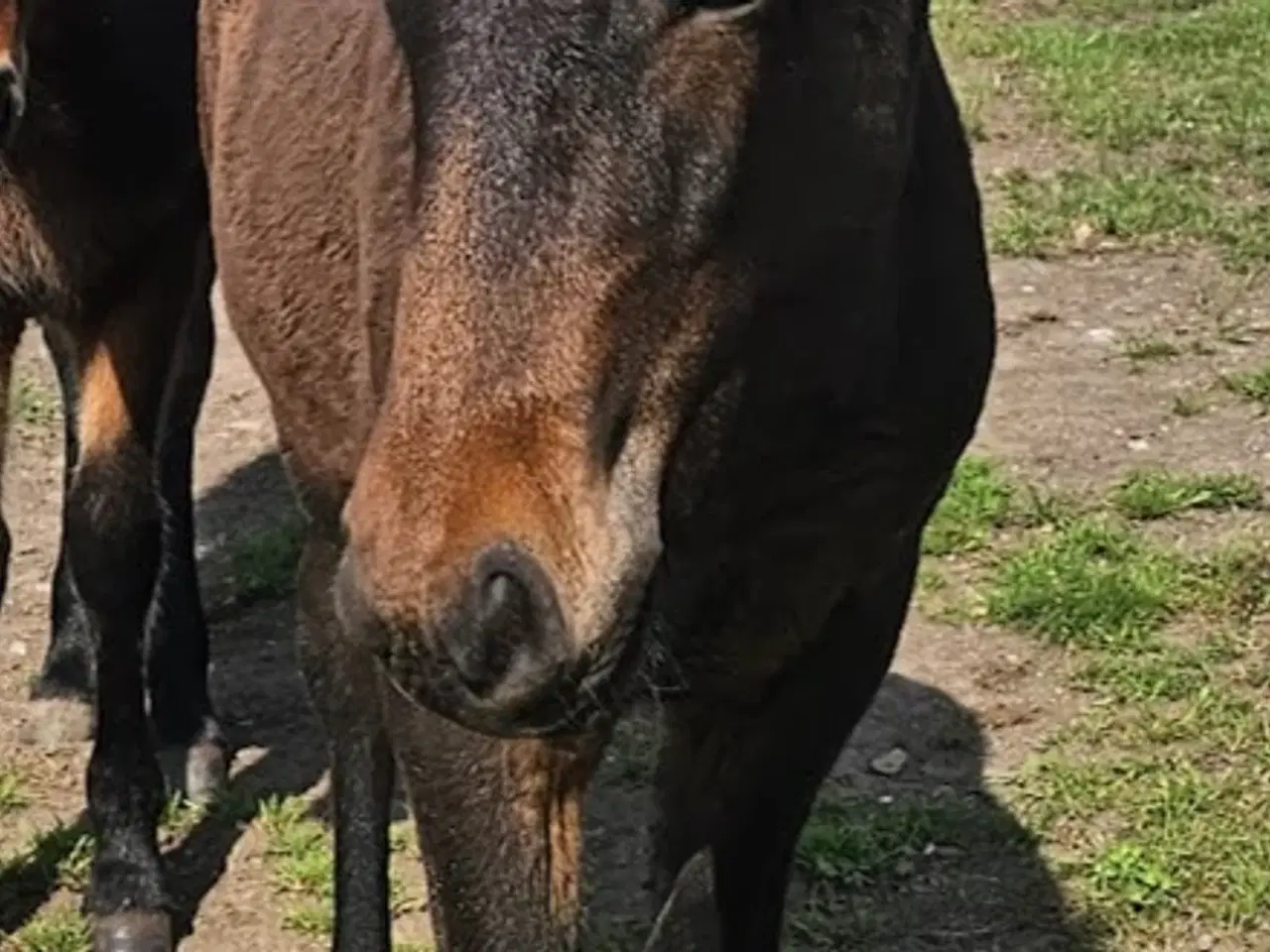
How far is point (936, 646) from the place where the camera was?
15.7 feet

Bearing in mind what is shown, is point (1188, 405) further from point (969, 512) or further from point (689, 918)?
point (689, 918)

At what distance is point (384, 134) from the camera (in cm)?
268

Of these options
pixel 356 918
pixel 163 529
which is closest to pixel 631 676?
pixel 356 918

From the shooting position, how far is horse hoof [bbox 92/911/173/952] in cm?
388

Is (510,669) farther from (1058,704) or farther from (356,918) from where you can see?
(1058,704)

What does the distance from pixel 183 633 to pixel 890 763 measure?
4.08 ft

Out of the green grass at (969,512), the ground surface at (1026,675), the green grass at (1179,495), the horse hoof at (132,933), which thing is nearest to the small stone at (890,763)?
the ground surface at (1026,675)

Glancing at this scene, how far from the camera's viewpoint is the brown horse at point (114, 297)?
145 inches

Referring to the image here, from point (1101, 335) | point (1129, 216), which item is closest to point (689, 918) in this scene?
point (1101, 335)

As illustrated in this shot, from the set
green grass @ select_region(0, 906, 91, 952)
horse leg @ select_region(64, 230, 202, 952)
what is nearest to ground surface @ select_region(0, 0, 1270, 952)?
green grass @ select_region(0, 906, 91, 952)

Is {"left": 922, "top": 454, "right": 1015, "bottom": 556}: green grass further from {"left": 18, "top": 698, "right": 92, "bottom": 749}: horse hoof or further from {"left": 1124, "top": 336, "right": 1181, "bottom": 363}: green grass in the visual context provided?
{"left": 18, "top": 698, "right": 92, "bottom": 749}: horse hoof

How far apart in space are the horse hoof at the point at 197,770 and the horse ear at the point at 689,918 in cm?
173

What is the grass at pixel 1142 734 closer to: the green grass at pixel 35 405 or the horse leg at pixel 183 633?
the horse leg at pixel 183 633

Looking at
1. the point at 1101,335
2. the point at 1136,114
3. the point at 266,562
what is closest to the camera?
the point at 266,562
